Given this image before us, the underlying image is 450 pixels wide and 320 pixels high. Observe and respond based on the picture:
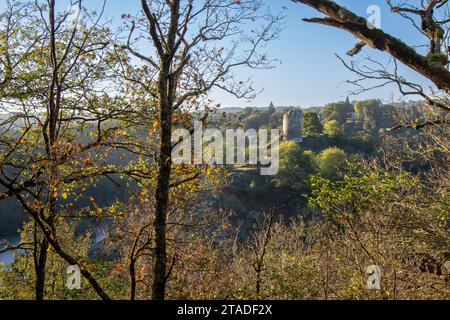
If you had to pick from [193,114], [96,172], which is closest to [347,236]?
[193,114]

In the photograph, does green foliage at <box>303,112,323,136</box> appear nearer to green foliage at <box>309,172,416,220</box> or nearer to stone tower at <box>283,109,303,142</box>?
stone tower at <box>283,109,303,142</box>

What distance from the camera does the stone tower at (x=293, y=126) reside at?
64.3 metres

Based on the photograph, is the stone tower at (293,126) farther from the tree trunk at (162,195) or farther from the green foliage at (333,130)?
the tree trunk at (162,195)

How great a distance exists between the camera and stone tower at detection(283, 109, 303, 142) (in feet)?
211

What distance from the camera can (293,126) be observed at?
66.8 meters

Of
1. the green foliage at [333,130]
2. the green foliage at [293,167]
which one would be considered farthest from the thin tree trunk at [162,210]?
the green foliage at [333,130]

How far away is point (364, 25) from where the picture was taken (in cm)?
335

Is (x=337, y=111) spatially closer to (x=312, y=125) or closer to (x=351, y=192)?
(x=312, y=125)

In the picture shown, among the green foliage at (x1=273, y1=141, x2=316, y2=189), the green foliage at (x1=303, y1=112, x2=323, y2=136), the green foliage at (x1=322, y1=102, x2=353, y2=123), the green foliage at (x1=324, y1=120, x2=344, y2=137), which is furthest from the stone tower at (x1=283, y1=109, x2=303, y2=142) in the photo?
the green foliage at (x1=322, y1=102, x2=353, y2=123)

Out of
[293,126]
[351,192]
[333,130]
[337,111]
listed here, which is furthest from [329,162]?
[337,111]
